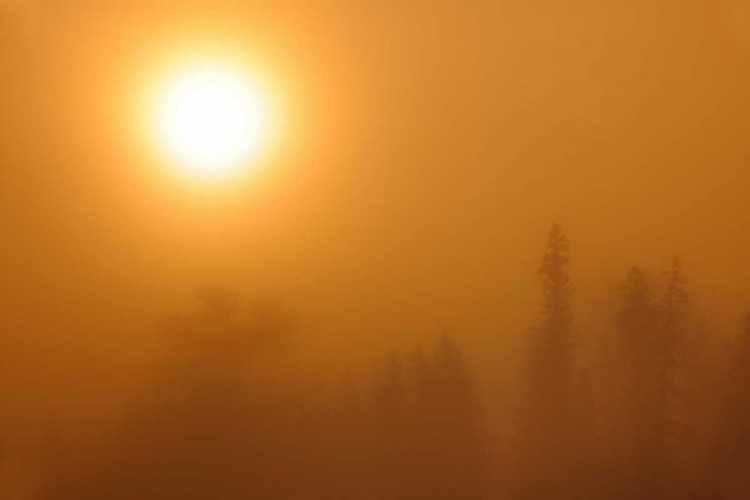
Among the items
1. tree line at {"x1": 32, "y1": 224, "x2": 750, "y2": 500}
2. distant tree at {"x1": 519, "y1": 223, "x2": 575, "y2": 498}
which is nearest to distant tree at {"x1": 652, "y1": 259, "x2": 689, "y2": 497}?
tree line at {"x1": 32, "y1": 224, "x2": 750, "y2": 500}

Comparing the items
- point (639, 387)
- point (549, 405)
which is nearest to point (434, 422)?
point (549, 405)

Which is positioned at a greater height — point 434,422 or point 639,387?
point 639,387

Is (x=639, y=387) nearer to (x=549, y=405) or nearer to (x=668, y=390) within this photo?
(x=668, y=390)

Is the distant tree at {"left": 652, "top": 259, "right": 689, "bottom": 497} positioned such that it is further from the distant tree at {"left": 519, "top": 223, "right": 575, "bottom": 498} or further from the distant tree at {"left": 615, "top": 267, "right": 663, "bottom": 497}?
the distant tree at {"left": 519, "top": 223, "right": 575, "bottom": 498}

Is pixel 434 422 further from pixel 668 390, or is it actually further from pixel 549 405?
pixel 668 390

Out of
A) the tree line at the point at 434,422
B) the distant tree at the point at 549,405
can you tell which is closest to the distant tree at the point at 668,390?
the tree line at the point at 434,422

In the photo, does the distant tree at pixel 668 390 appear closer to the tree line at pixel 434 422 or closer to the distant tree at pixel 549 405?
the tree line at pixel 434 422

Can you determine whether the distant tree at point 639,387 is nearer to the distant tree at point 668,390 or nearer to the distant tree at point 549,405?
the distant tree at point 668,390

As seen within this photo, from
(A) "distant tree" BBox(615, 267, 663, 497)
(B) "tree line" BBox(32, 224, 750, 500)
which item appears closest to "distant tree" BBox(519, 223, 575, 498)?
(B) "tree line" BBox(32, 224, 750, 500)

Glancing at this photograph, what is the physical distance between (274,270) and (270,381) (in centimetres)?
33

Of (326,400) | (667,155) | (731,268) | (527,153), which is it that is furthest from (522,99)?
(326,400)

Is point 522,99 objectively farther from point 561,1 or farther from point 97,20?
point 97,20

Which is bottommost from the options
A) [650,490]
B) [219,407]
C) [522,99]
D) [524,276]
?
[650,490]

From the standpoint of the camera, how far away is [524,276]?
1912mm
